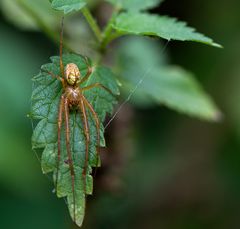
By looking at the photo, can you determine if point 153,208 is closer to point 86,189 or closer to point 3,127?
point 3,127

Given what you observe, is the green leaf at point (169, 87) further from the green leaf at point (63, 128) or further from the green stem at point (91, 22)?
the green leaf at point (63, 128)

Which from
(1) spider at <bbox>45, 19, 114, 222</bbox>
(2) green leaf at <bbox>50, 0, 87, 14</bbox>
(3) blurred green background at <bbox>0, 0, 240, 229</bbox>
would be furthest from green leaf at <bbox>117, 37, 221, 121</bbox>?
(2) green leaf at <bbox>50, 0, 87, 14</bbox>

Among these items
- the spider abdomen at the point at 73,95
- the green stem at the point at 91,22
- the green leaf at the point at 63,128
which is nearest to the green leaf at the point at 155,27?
the green stem at the point at 91,22

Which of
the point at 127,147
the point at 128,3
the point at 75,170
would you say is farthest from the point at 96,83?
the point at 127,147

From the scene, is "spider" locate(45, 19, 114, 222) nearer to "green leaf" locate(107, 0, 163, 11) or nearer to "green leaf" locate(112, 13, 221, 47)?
"green leaf" locate(112, 13, 221, 47)

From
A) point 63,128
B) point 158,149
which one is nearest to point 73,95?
point 63,128

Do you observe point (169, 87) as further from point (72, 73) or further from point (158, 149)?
point (158, 149)
